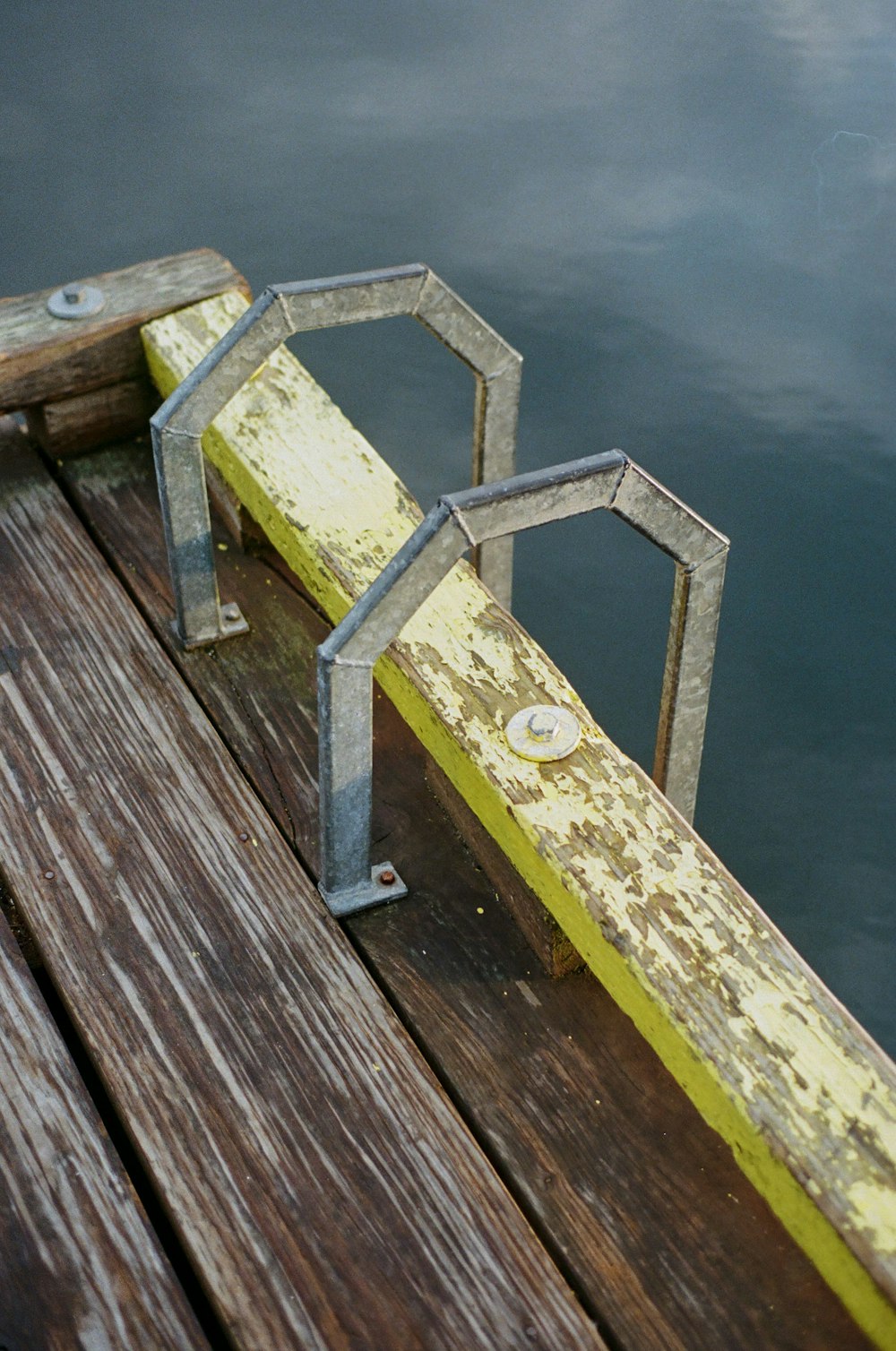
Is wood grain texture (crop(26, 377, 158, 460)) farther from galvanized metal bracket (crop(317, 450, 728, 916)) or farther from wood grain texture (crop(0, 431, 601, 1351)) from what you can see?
galvanized metal bracket (crop(317, 450, 728, 916))

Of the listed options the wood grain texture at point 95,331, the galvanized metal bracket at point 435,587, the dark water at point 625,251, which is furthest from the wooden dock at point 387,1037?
the dark water at point 625,251

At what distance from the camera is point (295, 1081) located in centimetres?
215

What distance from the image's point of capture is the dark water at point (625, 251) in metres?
4.29

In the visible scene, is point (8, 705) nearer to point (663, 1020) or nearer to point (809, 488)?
point (663, 1020)

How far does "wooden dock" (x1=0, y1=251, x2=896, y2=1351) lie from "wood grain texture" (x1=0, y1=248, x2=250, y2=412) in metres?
0.50

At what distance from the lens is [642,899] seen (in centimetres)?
200

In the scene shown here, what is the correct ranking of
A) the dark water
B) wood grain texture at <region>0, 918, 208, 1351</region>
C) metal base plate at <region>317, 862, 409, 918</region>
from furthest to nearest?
the dark water, metal base plate at <region>317, 862, 409, 918</region>, wood grain texture at <region>0, 918, 208, 1351</region>

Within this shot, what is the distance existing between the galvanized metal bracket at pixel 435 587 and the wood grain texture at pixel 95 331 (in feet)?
4.43

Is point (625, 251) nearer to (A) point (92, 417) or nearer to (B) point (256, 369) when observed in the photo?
(A) point (92, 417)

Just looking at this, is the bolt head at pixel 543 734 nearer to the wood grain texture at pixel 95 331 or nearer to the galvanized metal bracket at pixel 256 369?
the galvanized metal bracket at pixel 256 369

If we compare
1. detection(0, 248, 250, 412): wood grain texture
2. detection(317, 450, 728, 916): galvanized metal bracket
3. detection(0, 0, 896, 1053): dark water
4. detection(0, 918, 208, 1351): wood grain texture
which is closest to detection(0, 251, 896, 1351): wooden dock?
detection(0, 918, 208, 1351): wood grain texture

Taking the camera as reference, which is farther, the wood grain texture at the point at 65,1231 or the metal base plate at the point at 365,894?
the metal base plate at the point at 365,894

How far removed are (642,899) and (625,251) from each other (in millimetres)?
4217

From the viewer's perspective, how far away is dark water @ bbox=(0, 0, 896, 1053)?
4.29 metres
